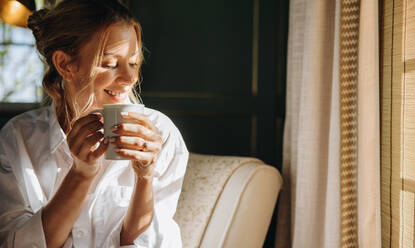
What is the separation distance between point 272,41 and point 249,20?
0.17 meters

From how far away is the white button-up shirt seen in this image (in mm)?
1062

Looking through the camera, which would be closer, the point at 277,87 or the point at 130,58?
the point at 130,58

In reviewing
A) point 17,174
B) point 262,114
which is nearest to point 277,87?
point 262,114

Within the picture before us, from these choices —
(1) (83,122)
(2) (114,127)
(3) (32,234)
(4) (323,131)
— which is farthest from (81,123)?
(4) (323,131)

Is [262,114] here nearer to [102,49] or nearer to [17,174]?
[102,49]

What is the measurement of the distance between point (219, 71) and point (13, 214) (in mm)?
1305

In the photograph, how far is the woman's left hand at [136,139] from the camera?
0.83 meters

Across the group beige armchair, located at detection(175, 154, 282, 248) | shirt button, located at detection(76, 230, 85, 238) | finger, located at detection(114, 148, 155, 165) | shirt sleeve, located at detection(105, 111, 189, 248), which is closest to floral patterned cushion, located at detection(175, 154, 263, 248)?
beige armchair, located at detection(175, 154, 282, 248)

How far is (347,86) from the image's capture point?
3.84ft

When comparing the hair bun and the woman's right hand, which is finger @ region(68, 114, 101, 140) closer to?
the woman's right hand

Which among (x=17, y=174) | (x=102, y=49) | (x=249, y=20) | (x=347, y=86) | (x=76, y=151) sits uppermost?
(x=249, y=20)

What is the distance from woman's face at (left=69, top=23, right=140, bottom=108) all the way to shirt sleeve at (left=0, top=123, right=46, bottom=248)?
0.29 metres

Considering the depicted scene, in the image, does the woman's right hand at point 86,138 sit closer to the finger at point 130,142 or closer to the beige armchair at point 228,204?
the finger at point 130,142

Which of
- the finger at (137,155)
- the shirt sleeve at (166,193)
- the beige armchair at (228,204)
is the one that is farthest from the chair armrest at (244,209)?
the finger at (137,155)
